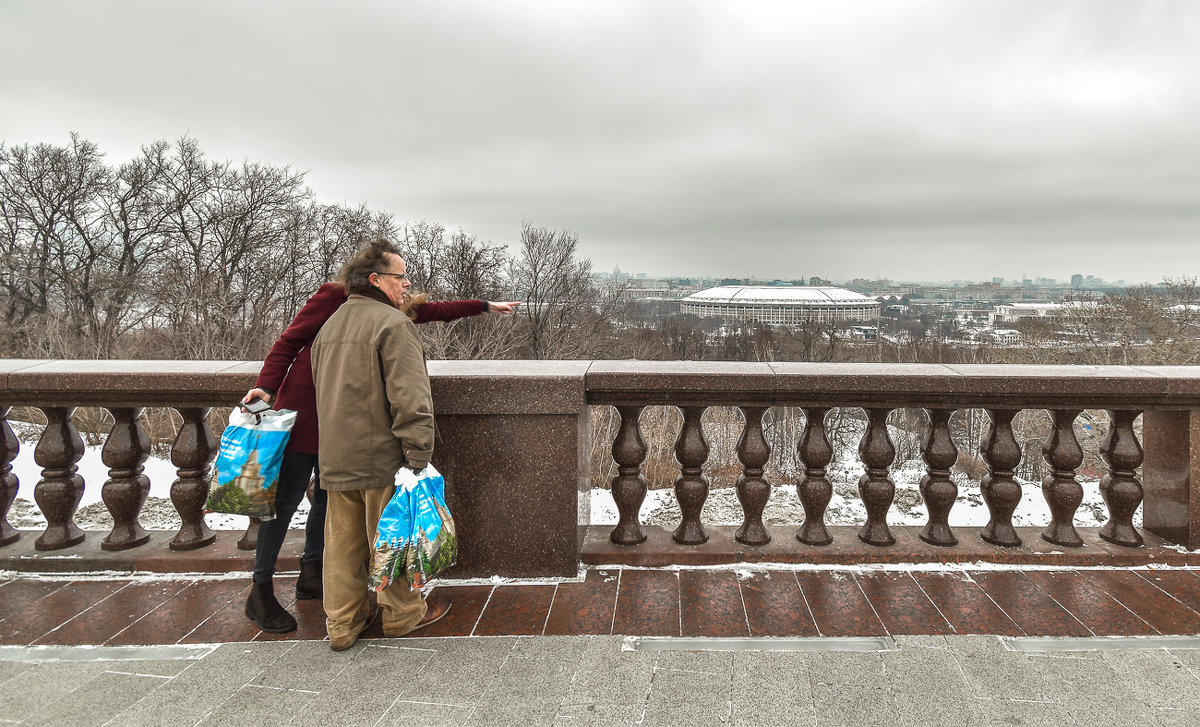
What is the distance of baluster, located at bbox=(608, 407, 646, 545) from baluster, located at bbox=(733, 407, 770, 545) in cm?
57

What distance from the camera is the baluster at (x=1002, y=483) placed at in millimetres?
3600

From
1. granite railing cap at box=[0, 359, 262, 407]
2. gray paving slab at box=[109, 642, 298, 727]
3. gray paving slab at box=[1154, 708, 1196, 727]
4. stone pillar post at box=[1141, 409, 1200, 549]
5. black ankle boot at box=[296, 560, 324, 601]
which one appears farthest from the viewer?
stone pillar post at box=[1141, 409, 1200, 549]

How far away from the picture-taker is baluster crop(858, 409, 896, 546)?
3.62 meters

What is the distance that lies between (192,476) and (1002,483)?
4.56 m

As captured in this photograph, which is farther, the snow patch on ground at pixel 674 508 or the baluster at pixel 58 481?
the snow patch on ground at pixel 674 508

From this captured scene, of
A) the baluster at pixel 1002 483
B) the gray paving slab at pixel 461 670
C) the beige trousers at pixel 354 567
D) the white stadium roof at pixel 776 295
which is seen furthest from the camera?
the white stadium roof at pixel 776 295

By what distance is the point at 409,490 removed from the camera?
9.10 ft

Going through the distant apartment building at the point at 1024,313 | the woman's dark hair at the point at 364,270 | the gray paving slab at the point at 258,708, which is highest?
the distant apartment building at the point at 1024,313

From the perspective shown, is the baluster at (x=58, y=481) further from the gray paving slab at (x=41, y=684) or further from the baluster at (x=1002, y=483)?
the baluster at (x=1002, y=483)

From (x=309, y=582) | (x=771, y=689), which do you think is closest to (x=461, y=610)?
(x=309, y=582)

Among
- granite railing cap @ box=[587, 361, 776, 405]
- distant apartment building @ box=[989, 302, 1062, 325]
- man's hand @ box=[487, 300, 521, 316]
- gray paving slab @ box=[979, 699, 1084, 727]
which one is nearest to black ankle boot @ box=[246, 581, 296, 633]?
man's hand @ box=[487, 300, 521, 316]

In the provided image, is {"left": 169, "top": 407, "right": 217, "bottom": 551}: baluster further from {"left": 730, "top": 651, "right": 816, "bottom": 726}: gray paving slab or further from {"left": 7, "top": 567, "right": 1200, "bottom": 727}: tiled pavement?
{"left": 730, "top": 651, "right": 816, "bottom": 726}: gray paving slab

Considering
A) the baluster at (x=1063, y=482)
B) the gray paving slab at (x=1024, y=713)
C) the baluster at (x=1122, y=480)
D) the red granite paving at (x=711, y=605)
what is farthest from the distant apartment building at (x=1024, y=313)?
the gray paving slab at (x=1024, y=713)

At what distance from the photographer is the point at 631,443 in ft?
12.1
